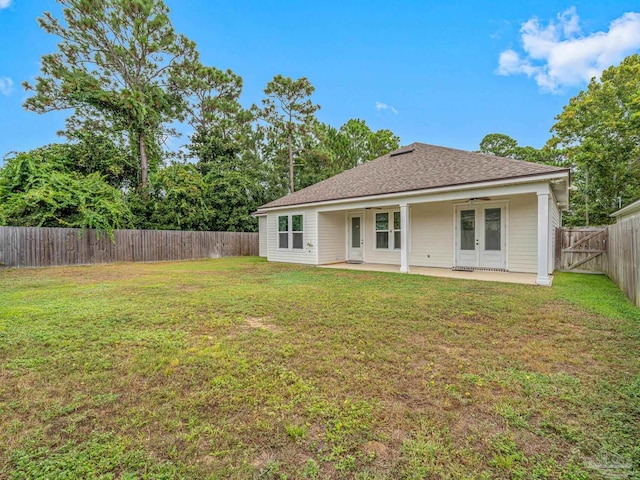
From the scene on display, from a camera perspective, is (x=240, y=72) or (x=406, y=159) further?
(x=240, y=72)

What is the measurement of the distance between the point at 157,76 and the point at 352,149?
15159mm

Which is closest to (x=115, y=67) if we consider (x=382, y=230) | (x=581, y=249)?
(x=382, y=230)

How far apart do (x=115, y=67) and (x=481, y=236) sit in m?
22.1

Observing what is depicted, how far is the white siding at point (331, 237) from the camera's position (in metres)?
12.2

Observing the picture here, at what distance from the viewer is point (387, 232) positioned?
11656 mm

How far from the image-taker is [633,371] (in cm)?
281

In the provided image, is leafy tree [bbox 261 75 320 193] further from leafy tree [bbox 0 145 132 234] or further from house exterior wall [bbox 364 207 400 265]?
leafy tree [bbox 0 145 132 234]

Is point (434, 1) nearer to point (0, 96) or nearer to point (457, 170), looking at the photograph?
point (457, 170)

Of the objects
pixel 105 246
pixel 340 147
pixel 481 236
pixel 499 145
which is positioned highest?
pixel 499 145

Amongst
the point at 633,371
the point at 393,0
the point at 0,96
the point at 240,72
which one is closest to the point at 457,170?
the point at 633,371

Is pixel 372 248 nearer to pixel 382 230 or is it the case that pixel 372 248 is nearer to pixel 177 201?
pixel 382 230

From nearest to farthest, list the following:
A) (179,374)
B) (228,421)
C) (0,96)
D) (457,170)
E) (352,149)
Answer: (228,421)
(179,374)
(457,170)
(0,96)
(352,149)

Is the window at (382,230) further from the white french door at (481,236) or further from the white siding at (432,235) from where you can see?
the white french door at (481,236)

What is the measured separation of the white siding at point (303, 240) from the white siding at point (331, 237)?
254 millimetres
